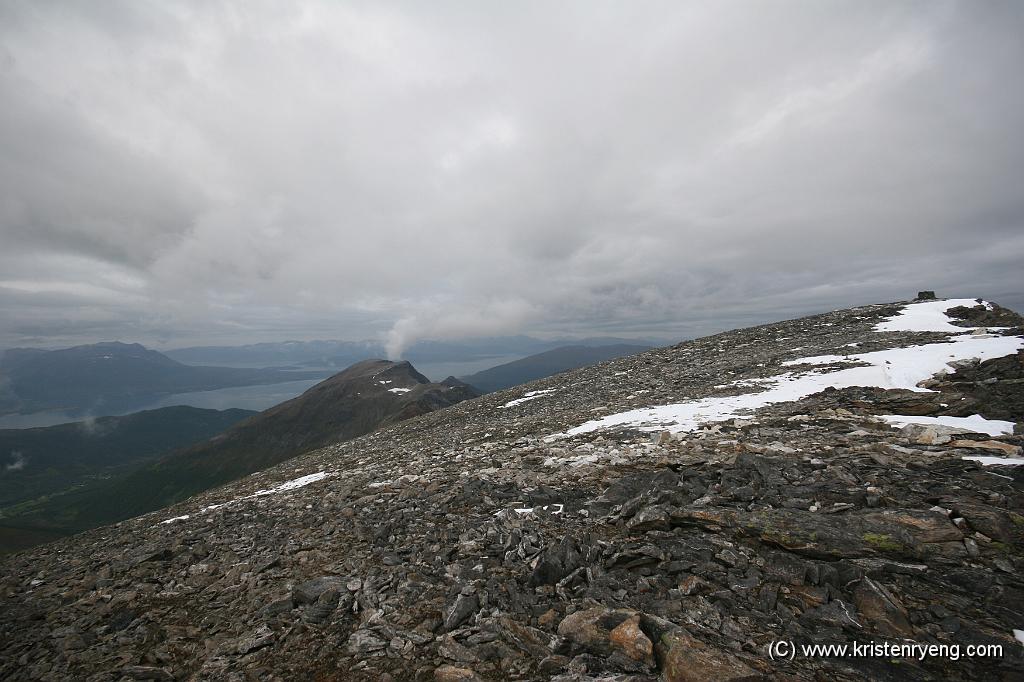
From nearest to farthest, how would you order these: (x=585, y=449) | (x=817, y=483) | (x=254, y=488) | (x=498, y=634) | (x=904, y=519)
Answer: (x=498, y=634) → (x=904, y=519) → (x=817, y=483) → (x=585, y=449) → (x=254, y=488)

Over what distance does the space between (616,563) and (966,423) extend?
12.5 meters

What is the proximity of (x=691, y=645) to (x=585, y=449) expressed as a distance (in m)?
9.65

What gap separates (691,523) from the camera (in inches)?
335

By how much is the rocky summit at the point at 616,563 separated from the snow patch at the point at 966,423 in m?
0.13

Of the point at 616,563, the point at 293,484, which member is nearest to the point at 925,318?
the point at 616,563

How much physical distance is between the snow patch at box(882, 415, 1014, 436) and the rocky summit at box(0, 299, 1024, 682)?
0.42 feet

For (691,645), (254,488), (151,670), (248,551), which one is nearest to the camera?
(691,645)

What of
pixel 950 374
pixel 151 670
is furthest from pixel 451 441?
pixel 950 374

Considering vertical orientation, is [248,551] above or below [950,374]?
below

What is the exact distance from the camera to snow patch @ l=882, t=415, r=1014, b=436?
36.9 ft

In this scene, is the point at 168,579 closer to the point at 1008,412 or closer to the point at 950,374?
the point at 1008,412

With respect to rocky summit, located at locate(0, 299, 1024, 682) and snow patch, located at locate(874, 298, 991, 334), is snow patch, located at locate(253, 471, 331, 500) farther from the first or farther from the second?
snow patch, located at locate(874, 298, 991, 334)

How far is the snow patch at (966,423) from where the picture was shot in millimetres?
11250

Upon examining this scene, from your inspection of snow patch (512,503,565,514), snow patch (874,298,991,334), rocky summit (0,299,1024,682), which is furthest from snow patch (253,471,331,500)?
snow patch (874,298,991,334)
